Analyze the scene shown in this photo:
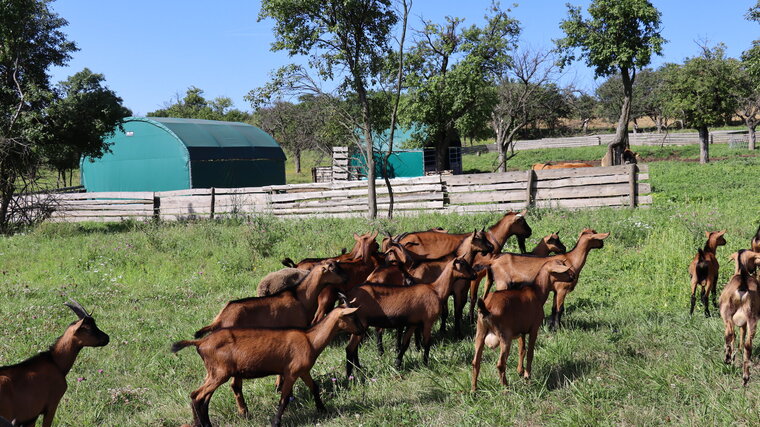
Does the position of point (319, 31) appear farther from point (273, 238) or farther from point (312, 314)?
point (312, 314)

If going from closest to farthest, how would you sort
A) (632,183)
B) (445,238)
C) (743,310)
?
(743,310) → (445,238) → (632,183)

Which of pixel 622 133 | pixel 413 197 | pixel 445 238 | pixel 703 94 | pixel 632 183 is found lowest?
pixel 445 238

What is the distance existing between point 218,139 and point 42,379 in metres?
29.6

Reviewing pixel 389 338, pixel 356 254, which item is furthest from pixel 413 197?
pixel 389 338

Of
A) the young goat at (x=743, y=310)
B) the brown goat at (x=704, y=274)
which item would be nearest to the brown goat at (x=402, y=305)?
the young goat at (x=743, y=310)

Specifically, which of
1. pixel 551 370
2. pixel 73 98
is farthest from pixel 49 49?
pixel 551 370

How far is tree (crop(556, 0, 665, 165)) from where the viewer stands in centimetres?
2389

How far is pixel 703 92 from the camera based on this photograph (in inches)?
1394

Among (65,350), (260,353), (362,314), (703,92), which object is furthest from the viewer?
(703,92)

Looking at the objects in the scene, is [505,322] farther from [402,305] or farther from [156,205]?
[156,205]

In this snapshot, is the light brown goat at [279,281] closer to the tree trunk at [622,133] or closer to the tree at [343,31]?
the tree at [343,31]

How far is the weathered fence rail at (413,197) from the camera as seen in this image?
16453mm

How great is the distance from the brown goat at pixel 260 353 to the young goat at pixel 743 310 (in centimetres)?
328

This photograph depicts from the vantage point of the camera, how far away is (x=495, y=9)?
107 feet
